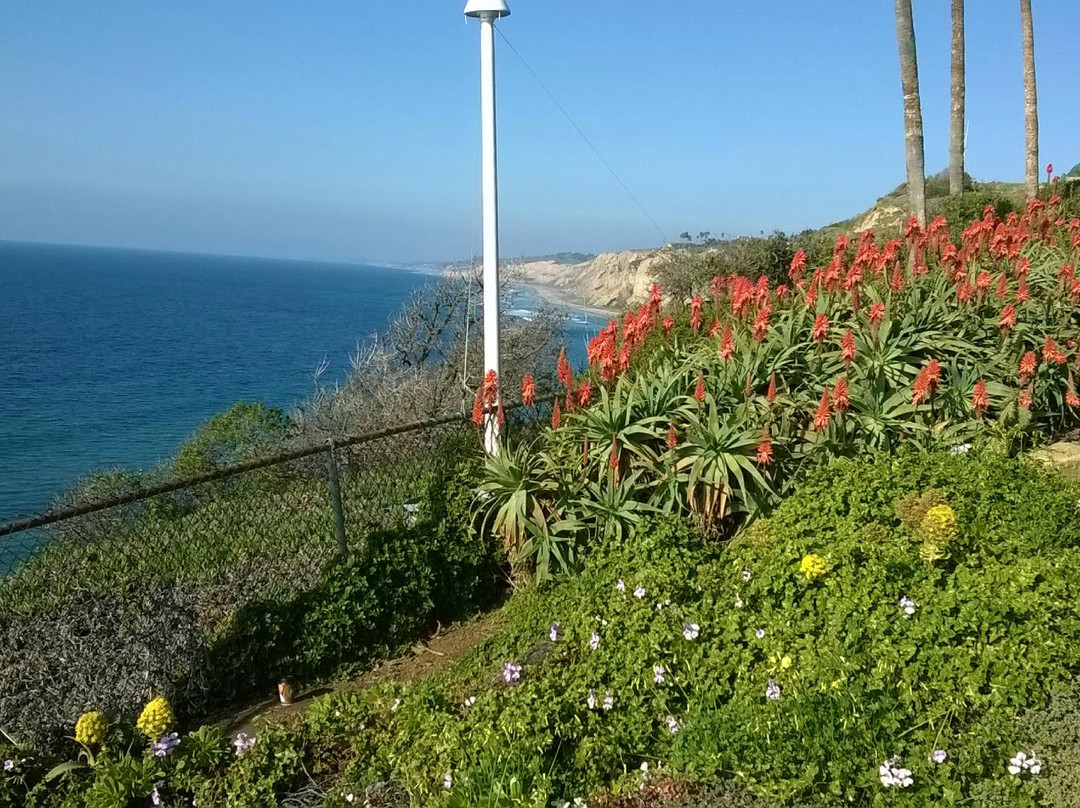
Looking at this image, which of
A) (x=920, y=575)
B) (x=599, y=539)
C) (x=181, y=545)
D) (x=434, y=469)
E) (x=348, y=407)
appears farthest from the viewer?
(x=348, y=407)

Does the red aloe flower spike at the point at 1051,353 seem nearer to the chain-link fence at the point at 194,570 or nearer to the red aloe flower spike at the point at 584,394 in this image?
the red aloe flower spike at the point at 584,394

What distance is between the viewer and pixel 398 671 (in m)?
5.38

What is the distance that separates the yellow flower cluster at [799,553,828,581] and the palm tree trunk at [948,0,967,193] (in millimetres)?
16237

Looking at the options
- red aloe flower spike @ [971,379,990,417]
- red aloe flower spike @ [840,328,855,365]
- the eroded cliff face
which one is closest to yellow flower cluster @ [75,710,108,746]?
red aloe flower spike @ [840,328,855,365]

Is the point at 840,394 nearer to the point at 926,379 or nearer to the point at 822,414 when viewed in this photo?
the point at 822,414

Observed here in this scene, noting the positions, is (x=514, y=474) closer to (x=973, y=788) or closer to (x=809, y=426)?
(x=809, y=426)

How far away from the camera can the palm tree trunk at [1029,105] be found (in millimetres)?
18641

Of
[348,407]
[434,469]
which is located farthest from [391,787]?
[348,407]

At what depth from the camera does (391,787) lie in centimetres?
358

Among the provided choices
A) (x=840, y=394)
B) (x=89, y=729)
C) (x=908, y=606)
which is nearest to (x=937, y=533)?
(x=908, y=606)

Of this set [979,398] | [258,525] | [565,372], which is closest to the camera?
[979,398]

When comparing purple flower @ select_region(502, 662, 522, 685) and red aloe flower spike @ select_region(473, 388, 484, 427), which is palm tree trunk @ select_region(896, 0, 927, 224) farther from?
purple flower @ select_region(502, 662, 522, 685)

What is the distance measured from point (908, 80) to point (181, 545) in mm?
11803

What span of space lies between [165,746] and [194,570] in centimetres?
313
